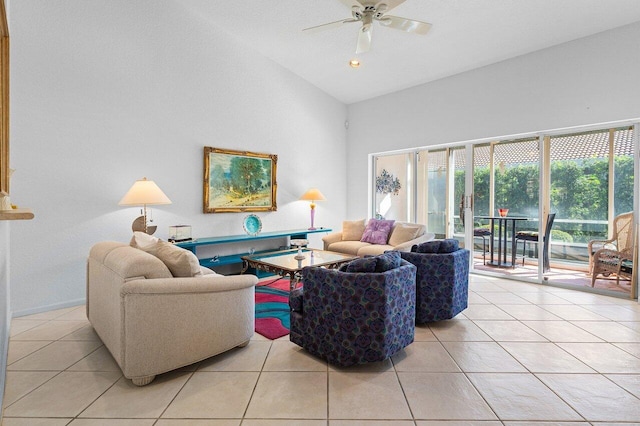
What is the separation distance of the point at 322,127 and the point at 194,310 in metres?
5.08

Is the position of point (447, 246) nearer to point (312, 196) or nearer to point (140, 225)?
point (312, 196)

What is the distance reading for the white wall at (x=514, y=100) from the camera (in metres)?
4.19

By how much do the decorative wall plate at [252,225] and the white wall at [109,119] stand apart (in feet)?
0.84

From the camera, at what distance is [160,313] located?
7.39ft

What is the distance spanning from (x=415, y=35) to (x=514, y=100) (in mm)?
1786

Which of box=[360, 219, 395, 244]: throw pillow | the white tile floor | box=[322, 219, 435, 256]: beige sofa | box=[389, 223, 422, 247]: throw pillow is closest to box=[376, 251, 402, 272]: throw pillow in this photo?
the white tile floor

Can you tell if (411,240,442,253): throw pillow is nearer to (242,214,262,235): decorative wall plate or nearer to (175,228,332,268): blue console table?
(175,228,332,268): blue console table

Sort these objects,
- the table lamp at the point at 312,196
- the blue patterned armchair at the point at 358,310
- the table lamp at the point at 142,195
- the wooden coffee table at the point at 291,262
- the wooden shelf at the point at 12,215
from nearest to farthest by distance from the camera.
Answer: the wooden shelf at the point at 12,215, the blue patterned armchair at the point at 358,310, the wooden coffee table at the point at 291,262, the table lamp at the point at 142,195, the table lamp at the point at 312,196

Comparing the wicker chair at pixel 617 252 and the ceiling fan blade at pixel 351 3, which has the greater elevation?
the ceiling fan blade at pixel 351 3

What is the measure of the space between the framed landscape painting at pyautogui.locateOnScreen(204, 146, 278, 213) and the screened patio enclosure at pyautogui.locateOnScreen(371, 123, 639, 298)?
2.70m

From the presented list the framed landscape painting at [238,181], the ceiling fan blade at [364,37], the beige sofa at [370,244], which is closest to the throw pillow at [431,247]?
the beige sofa at [370,244]

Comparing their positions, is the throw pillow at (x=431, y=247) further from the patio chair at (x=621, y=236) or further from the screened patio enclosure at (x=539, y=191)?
the patio chair at (x=621, y=236)

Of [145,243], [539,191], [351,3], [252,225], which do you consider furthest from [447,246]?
[252,225]

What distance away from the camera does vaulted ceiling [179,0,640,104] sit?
3936mm
